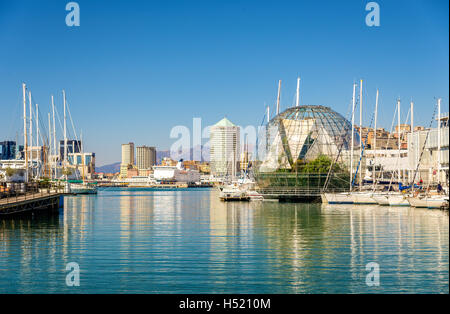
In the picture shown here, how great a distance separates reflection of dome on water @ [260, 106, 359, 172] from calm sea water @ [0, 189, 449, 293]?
40400 millimetres

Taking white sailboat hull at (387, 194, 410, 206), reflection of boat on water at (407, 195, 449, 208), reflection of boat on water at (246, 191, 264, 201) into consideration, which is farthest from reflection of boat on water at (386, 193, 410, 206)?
reflection of boat on water at (246, 191, 264, 201)

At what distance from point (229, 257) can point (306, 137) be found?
5997 cm

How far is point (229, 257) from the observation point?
2470cm

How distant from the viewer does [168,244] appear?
29484 millimetres

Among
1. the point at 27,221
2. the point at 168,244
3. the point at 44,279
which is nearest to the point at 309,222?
the point at 168,244

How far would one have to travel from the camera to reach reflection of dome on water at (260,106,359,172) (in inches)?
3206

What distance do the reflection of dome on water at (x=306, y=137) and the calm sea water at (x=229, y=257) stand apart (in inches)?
1591

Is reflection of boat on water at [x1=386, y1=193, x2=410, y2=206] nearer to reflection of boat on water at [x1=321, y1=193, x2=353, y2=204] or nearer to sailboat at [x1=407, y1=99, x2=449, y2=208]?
sailboat at [x1=407, y1=99, x2=449, y2=208]

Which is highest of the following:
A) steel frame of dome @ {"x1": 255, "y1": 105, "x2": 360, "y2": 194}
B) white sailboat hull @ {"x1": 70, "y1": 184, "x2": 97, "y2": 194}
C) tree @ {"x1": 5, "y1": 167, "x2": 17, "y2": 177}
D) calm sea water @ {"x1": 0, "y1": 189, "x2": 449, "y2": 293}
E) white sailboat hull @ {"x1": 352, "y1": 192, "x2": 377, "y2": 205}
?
steel frame of dome @ {"x1": 255, "y1": 105, "x2": 360, "y2": 194}

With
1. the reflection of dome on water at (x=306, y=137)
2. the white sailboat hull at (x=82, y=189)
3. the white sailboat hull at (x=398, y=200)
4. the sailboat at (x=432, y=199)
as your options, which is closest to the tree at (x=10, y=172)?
the reflection of dome on water at (x=306, y=137)

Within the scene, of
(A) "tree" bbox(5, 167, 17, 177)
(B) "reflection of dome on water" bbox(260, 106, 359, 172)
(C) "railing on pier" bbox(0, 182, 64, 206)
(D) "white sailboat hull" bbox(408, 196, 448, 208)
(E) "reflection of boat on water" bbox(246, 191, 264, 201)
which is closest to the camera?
(C) "railing on pier" bbox(0, 182, 64, 206)

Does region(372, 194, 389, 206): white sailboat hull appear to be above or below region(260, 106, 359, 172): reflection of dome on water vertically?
below

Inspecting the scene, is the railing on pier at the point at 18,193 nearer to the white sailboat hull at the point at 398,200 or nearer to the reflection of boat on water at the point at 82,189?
the white sailboat hull at the point at 398,200
